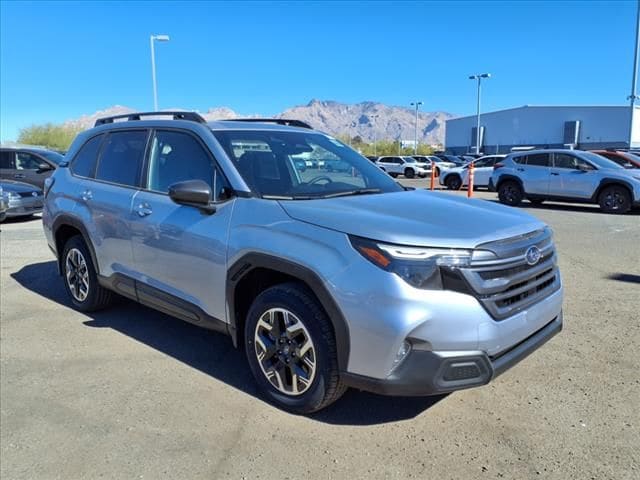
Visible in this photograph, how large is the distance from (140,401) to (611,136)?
222ft

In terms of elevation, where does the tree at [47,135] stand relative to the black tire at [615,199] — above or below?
above

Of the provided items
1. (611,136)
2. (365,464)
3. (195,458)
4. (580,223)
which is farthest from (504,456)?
(611,136)

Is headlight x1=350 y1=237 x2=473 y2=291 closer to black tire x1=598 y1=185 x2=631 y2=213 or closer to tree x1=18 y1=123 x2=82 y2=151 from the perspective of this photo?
black tire x1=598 y1=185 x2=631 y2=213

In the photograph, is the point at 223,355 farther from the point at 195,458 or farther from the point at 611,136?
the point at 611,136

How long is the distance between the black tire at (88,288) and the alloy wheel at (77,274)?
0.02 meters

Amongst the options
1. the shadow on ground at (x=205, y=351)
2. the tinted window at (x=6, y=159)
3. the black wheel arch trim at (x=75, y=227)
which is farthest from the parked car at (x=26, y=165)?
the black wheel arch trim at (x=75, y=227)

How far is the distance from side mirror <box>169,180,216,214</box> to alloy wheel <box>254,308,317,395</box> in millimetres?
848

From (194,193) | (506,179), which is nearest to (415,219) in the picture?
(194,193)

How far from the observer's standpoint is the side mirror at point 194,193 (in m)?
3.40

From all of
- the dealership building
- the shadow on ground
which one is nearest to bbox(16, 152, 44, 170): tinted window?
the shadow on ground

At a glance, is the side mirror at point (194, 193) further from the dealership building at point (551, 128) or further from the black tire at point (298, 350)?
the dealership building at point (551, 128)

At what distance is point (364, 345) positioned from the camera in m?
2.73

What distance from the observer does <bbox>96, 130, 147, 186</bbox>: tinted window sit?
439 centimetres

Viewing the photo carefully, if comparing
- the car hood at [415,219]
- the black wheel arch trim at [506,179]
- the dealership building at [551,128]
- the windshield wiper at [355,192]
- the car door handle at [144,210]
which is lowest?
the black wheel arch trim at [506,179]
